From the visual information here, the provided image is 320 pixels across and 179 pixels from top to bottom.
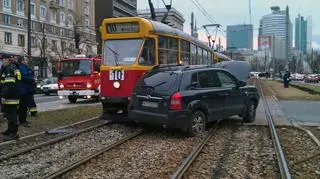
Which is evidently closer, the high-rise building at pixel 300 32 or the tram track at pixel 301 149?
the tram track at pixel 301 149

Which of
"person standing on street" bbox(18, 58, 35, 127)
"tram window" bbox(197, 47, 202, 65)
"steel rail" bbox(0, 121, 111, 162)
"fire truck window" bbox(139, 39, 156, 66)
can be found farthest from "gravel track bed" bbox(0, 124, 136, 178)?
"tram window" bbox(197, 47, 202, 65)

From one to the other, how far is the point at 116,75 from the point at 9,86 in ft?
12.2

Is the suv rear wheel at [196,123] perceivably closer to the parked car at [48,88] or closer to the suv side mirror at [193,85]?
the suv side mirror at [193,85]

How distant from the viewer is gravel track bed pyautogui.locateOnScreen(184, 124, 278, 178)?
7.62 metres

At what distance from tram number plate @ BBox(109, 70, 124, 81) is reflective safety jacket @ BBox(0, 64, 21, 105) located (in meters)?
3.48

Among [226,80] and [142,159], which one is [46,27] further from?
[142,159]

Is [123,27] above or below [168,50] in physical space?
above

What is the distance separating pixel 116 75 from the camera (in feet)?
44.2

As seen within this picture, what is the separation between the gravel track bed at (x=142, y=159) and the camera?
7.55m

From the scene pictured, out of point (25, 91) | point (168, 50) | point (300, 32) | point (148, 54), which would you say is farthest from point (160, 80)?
point (300, 32)

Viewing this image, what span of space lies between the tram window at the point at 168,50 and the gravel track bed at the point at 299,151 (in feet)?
13.3

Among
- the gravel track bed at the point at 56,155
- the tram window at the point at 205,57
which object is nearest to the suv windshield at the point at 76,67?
the tram window at the point at 205,57

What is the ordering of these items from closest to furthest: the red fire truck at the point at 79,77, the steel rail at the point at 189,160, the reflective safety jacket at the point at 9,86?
the steel rail at the point at 189,160 → the reflective safety jacket at the point at 9,86 → the red fire truck at the point at 79,77

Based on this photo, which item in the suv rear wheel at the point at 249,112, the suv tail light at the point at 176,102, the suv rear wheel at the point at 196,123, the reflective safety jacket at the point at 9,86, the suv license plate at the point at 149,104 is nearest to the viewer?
the reflective safety jacket at the point at 9,86
